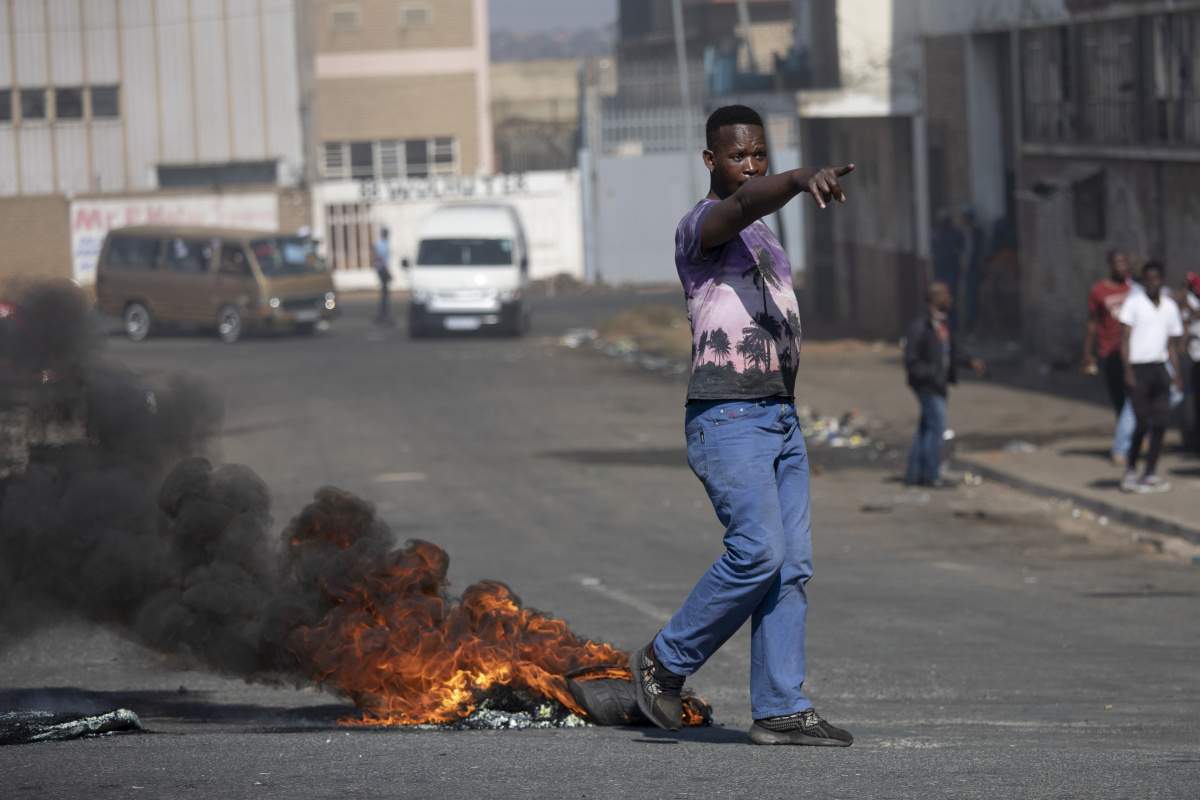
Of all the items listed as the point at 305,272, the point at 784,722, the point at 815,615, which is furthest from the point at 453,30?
the point at 784,722

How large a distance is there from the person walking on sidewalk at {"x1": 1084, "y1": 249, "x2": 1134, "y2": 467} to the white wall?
113 ft

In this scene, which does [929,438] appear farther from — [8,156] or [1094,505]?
[8,156]

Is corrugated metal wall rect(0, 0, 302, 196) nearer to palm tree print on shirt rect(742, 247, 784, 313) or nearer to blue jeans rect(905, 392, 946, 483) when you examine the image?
blue jeans rect(905, 392, 946, 483)

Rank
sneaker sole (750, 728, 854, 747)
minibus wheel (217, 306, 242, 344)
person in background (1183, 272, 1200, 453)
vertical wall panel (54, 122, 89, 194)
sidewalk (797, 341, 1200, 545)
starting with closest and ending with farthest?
sneaker sole (750, 728, 854, 747)
sidewalk (797, 341, 1200, 545)
person in background (1183, 272, 1200, 453)
minibus wheel (217, 306, 242, 344)
vertical wall panel (54, 122, 89, 194)

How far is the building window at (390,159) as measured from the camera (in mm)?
62875

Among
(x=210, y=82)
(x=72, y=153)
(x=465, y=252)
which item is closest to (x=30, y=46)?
(x=72, y=153)

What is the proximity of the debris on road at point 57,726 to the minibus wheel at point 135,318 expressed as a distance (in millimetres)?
29384

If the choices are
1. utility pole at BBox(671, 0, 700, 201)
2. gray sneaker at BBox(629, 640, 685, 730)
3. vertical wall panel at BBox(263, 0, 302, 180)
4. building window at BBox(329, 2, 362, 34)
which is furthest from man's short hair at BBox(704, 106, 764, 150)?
building window at BBox(329, 2, 362, 34)

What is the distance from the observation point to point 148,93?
162ft

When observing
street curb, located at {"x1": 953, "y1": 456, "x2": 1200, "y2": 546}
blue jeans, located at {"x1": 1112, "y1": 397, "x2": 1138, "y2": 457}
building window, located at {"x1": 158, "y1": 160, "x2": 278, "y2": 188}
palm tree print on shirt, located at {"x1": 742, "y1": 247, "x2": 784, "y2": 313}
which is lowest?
street curb, located at {"x1": 953, "y1": 456, "x2": 1200, "y2": 546}

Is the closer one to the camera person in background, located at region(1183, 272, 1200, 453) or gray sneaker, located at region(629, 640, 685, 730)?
gray sneaker, located at region(629, 640, 685, 730)

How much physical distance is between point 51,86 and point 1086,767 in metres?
48.8

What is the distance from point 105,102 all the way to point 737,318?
4756cm

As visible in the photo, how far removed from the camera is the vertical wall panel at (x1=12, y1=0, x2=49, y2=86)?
49406mm
